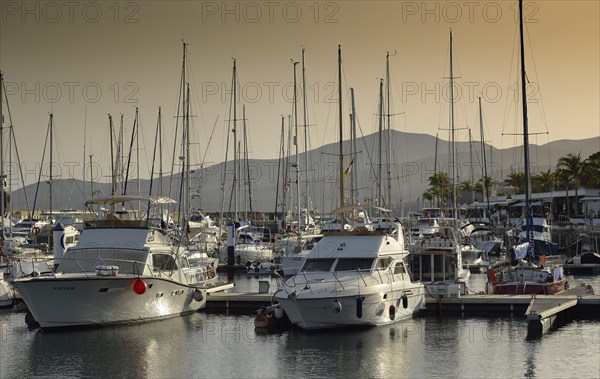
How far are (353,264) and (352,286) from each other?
1.98 metres

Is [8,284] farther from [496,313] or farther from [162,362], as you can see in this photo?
[496,313]

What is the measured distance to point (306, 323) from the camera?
111ft

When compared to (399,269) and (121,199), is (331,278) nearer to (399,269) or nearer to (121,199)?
(399,269)

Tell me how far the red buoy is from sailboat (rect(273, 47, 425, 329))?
15.9 feet

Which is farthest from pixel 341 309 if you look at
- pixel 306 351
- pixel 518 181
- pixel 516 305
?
pixel 518 181

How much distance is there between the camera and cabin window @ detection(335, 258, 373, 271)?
3559 centimetres

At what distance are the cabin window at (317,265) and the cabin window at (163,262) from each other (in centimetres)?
557

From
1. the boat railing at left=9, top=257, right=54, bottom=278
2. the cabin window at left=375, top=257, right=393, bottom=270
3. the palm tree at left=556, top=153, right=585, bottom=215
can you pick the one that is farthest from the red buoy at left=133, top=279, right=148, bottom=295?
the palm tree at left=556, top=153, right=585, bottom=215

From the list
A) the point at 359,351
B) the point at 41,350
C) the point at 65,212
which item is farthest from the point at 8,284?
the point at 65,212

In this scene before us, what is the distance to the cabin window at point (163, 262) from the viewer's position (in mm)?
37531

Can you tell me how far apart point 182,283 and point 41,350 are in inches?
311

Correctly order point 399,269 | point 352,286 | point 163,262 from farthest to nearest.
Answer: point 163,262 < point 399,269 < point 352,286

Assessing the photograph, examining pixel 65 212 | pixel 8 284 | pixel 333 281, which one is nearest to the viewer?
pixel 333 281

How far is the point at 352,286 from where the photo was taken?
33938mm
